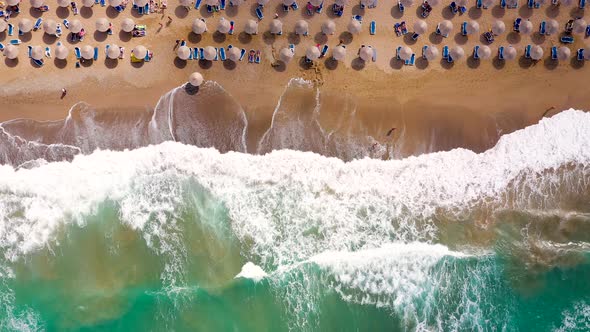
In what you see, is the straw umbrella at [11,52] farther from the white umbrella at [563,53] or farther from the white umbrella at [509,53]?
the white umbrella at [563,53]

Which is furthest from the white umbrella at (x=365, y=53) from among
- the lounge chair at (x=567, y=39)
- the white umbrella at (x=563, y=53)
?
the lounge chair at (x=567, y=39)

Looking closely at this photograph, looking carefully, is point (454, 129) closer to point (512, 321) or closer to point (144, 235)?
point (512, 321)

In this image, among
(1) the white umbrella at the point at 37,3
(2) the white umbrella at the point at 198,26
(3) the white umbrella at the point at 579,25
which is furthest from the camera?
(3) the white umbrella at the point at 579,25

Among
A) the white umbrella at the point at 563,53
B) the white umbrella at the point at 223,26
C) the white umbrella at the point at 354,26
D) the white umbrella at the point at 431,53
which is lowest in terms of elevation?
the white umbrella at the point at 431,53

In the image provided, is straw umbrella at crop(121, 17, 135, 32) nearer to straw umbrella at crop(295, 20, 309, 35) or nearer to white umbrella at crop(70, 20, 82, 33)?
white umbrella at crop(70, 20, 82, 33)

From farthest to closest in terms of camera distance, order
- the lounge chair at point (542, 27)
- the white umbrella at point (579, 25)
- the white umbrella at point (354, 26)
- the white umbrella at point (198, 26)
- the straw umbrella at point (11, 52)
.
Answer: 1. the lounge chair at point (542, 27)
2. the white umbrella at point (579, 25)
3. the white umbrella at point (354, 26)
4. the white umbrella at point (198, 26)
5. the straw umbrella at point (11, 52)

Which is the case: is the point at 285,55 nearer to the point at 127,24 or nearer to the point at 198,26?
the point at 198,26
